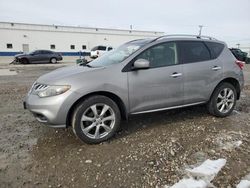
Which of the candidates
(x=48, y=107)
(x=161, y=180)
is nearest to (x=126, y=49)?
(x=48, y=107)

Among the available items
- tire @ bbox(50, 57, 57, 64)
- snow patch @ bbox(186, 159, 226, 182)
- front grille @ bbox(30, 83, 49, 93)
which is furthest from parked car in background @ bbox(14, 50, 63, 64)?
snow patch @ bbox(186, 159, 226, 182)

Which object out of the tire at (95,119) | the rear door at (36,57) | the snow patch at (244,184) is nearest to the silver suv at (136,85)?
the tire at (95,119)

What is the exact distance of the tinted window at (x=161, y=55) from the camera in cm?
404

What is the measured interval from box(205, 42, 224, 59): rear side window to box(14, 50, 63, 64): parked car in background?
21.0m

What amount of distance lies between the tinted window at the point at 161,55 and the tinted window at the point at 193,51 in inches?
7.4

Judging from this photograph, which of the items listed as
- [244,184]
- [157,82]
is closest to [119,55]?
[157,82]

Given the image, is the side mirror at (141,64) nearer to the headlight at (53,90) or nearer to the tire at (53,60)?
the headlight at (53,90)

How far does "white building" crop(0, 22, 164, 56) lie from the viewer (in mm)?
36312

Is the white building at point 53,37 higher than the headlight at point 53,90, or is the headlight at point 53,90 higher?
the white building at point 53,37

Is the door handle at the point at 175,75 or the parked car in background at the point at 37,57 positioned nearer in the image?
the door handle at the point at 175,75

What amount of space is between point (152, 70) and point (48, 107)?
1.81 metres

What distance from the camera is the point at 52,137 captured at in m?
3.98

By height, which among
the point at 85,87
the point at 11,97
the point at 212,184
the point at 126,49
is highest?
the point at 126,49

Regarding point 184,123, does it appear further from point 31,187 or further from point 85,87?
point 31,187
